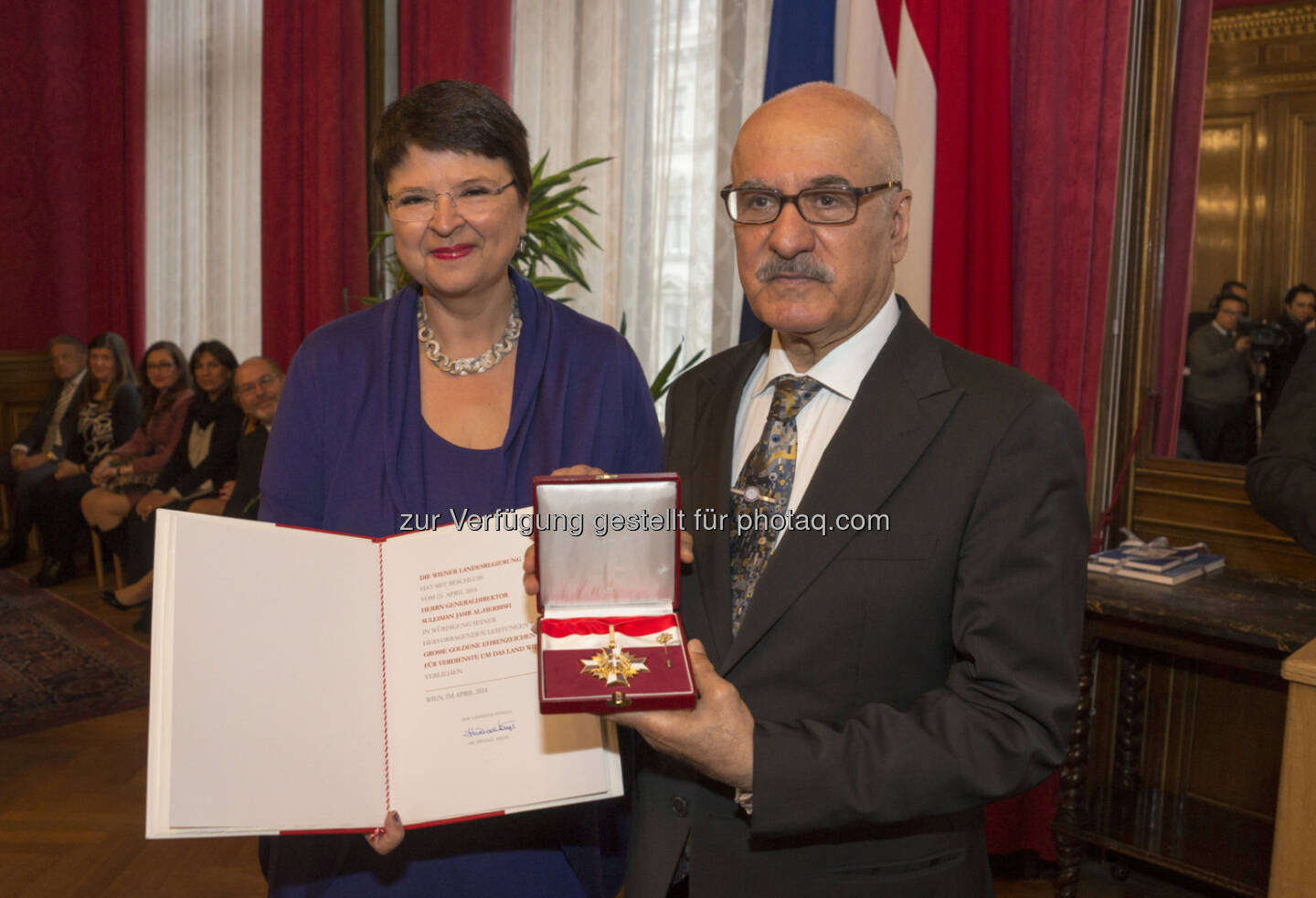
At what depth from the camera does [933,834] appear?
1.32 meters

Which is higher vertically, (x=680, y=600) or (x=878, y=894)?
(x=680, y=600)

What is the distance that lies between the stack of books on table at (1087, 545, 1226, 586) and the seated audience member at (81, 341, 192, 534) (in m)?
5.09

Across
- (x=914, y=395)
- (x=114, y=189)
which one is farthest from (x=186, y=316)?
(x=914, y=395)

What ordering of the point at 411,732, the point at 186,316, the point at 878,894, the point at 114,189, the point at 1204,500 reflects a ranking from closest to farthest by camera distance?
the point at 878,894, the point at 411,732, the point at 1204,500, the point at 186,316, the point at 114,189

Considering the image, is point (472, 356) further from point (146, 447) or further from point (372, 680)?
point (146, 447)

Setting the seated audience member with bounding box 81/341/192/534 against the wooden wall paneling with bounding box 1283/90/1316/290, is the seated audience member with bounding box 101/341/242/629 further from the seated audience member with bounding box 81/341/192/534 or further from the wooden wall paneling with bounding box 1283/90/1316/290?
the wooden wall paneling with bounding box 1283/90/1316/290

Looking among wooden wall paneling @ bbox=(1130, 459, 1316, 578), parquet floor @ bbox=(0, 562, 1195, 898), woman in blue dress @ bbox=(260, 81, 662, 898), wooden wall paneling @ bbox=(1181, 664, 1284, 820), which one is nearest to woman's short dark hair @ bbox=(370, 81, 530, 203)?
woman in blue dress @ bbox=(260, 81, 662, 898)

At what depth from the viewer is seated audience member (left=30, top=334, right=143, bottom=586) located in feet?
21.5

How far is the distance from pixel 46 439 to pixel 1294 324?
7281 mm

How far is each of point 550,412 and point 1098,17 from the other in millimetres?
1987

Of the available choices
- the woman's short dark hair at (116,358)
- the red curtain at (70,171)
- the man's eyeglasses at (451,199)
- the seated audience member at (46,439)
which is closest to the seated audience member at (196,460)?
the woman's short dark hair at (116,358)

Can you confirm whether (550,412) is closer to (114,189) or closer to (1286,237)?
(1286,237)

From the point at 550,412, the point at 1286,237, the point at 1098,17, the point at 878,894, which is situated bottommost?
the point at 878,894

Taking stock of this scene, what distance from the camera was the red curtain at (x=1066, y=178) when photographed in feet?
8.94
